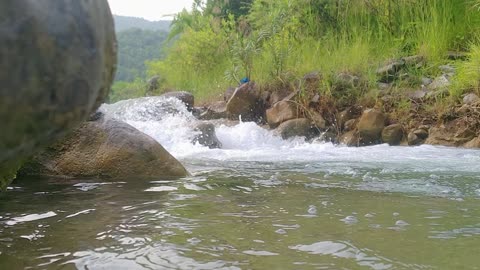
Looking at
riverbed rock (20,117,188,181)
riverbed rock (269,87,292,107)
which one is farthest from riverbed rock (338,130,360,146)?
riverbed rock (20,117,188,181)

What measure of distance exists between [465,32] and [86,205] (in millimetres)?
7477

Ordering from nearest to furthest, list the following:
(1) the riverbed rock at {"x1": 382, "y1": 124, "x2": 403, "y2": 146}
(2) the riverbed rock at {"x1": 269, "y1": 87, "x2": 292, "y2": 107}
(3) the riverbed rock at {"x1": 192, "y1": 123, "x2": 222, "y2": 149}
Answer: (1) the riverbed rock at {"x1": 382, "y1": 124, "x2": 403, "y2": 146}
(3) the riverbed rock at {"x1": 192, "y1": 123, "x2": 222, "y2": 149}
(2) the riverbed rock at {"x1": 269, "y1": 87, "x2": 292, "y2": 107}

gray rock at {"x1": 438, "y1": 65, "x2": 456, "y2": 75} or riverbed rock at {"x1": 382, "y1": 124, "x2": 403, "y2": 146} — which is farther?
gray rock at {"x1": 438, "y1": 65, "x2": 456, "y2": 75}

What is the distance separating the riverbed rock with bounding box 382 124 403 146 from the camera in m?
7.62

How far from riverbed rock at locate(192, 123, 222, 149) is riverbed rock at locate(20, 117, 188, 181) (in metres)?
3.37

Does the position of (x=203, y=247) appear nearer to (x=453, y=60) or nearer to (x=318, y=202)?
(x=318, y=202)

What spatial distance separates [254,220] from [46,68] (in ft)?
7.54

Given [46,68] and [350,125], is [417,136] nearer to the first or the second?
[350,125]

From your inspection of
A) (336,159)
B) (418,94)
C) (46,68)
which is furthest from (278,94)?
(46,68)

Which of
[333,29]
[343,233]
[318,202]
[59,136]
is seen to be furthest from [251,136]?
[59,136]

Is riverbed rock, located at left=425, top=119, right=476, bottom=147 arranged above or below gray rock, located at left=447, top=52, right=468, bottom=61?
below

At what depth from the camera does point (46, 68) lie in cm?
57

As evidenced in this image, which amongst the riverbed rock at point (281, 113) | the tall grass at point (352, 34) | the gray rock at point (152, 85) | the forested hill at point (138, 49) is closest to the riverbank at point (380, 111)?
the riverbed rock at point (281, 113)

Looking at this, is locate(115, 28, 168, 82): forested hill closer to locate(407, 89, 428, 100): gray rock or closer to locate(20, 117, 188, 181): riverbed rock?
locate(407, 89, 428, 100): gray rock
